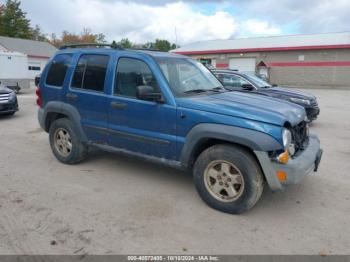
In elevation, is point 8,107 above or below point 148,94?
below

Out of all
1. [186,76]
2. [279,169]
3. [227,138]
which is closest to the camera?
[279,169]

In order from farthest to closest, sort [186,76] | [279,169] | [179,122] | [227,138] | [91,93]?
[91,93], [186,76], [179,122], [227,138], [279,169]

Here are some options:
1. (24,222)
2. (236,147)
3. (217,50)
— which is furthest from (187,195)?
(217,50)

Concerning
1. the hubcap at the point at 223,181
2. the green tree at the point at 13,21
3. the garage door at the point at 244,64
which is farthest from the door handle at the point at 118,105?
the green tree at the point at 13,21

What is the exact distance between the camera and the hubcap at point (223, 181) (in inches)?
154

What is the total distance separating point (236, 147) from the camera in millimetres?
3885

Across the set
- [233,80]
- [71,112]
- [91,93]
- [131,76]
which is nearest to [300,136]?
[131,76]

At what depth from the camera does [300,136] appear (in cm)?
434

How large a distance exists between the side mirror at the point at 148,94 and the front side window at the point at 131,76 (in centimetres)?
23

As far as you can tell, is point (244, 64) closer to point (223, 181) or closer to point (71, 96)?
point (71, 96)

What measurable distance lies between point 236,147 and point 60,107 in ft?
10.5

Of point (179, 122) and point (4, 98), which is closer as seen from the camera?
point (179, 122)

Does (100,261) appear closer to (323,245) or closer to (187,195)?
(187,195)

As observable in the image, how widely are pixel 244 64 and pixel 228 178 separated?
105ft
